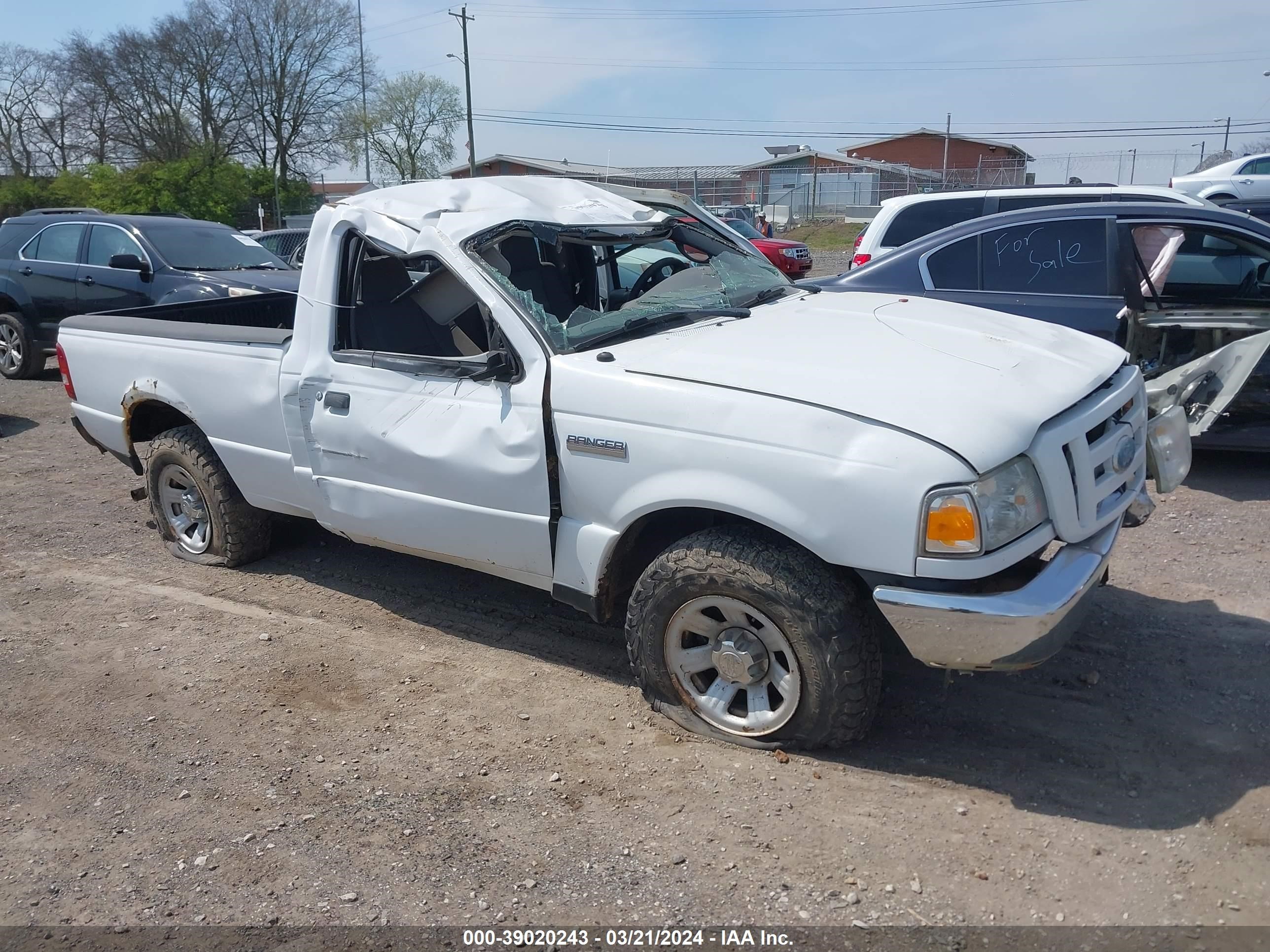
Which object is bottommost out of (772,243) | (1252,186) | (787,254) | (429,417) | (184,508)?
(184,508)

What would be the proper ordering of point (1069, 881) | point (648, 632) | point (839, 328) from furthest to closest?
point (839, 328) → point (648, 632) → point (1069, 881)

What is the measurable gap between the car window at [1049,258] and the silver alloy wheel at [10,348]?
10.7 m

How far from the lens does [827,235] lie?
123 ft

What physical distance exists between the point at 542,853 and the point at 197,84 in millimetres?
56617

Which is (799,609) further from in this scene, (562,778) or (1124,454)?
(1124,454)

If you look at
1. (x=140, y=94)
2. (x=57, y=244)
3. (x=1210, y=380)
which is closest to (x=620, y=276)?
(x=1210, y=380)

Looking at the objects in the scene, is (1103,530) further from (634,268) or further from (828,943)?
(634,268)

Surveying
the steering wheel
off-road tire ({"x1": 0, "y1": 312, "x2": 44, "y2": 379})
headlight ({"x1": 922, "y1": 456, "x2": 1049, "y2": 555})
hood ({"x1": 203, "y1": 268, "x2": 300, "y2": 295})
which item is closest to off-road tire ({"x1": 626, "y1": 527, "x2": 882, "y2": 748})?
headlight ({"x1": 922, "y1": 456, "x2": 1049, "y2": 555})

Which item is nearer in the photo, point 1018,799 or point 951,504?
point 951,504

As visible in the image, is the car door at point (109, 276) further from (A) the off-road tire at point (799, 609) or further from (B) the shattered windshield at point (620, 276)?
(A) the off-road tire at point (799, 609)

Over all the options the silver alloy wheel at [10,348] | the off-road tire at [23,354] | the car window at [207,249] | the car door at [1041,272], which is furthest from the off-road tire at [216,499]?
the silver alloy wheel at [10,348]

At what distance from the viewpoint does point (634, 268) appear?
485cm

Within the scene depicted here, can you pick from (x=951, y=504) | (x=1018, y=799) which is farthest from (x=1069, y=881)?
(x=951, y=504)

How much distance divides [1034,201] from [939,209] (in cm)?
86
